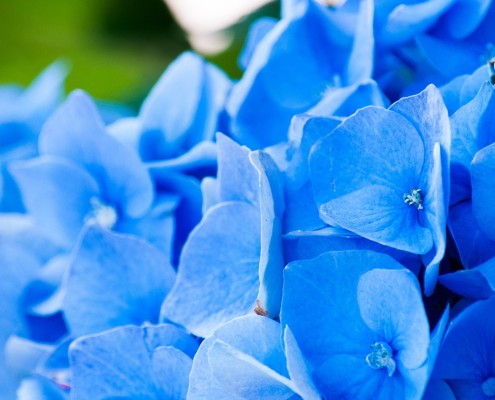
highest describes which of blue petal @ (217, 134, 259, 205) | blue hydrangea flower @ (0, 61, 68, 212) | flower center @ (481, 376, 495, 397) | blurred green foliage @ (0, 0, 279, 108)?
blue petal @ (217, 134, 259, 205)

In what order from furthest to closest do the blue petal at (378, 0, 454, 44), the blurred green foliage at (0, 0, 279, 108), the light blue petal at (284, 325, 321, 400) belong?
the blurred green foliage at (0, 0, 279, 108)
the blue petal at (378, 0, 454, 44)
the light blue petal at (284, 325, 321, 400)

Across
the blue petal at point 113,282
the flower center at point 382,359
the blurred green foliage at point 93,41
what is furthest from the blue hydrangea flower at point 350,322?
the blurred green foliage at point 93,41

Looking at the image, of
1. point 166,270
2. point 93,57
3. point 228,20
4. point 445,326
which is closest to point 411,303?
point 445,326

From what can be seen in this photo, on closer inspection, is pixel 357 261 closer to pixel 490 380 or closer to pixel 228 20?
pixel 490 380

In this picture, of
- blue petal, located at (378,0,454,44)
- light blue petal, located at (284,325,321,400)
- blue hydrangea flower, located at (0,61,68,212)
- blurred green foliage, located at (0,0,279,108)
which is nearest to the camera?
light blue petal, located at (284,325,321,400)

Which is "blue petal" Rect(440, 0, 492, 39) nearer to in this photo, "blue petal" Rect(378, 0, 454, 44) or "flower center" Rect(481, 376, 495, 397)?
"blue petal" Rect(378, 0, 454, 44)

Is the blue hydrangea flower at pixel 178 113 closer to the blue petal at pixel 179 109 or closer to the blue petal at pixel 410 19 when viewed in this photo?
the blue petal at pixel 179 109

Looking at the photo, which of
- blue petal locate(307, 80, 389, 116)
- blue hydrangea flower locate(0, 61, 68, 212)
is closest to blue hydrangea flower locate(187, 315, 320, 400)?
blue petal locate(307, 80, 389, 116)

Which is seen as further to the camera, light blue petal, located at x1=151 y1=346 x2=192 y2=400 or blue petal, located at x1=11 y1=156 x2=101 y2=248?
blue petal, located at x1=11 y1=156 x2=101 y2=248

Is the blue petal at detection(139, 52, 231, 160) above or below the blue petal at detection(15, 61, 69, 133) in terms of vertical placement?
above
